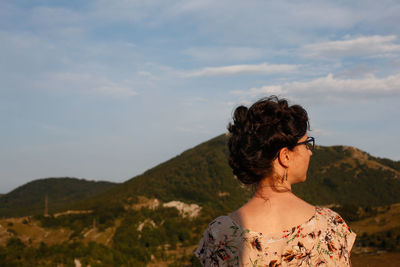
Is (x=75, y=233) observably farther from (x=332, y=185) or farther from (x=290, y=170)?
(x=332, y=185)

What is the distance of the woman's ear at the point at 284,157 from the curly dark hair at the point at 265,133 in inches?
1.1

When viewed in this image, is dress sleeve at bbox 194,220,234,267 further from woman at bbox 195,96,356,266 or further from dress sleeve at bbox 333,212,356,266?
dress sleeve at bbox 333,212,356,266

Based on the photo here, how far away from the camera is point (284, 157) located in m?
2.23

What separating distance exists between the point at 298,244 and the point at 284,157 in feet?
1.67

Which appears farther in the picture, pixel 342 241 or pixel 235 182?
pixel 235 182

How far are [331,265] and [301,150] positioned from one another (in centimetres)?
68

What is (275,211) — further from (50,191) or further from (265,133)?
(50,191)

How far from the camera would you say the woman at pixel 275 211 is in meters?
2.13

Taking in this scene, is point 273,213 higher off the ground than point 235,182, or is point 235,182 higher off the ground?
point 273,213

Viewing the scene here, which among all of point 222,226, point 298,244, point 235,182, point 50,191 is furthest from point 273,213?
point 50,191

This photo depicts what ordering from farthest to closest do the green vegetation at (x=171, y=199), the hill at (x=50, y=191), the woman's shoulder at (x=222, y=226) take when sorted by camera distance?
1. the hill at (x=50, y=191)
2. the green vegetation at (x=171, y=199)
3. the woman's shoulder at (x=222, y=226)

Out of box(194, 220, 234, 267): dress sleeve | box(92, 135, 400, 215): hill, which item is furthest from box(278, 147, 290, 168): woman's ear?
box(92, 135, 400, 215): hill

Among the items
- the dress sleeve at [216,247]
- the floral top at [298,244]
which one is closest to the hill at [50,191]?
the dress sleeve at [216,247]

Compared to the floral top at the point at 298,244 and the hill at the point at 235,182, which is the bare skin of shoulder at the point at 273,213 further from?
the hill at the point at 235,182
